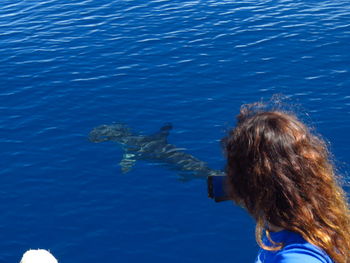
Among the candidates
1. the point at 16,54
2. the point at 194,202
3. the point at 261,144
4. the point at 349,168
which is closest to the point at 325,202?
the point at 261,144

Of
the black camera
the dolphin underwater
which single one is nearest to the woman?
the black camera

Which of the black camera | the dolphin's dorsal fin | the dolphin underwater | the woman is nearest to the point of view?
the woman

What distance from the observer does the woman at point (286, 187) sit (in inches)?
110

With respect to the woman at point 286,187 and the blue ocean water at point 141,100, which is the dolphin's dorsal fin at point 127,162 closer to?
the blue ocean water at point 141,100

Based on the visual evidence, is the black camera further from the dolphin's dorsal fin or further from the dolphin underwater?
the dolphin's dorsal fin

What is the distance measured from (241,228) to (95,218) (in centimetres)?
290

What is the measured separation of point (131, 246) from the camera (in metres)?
10.0

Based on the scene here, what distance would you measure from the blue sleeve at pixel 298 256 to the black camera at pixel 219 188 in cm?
48

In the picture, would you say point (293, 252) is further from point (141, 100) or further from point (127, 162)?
point (141, 100)

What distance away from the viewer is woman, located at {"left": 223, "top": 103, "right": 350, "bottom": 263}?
9.13 ft

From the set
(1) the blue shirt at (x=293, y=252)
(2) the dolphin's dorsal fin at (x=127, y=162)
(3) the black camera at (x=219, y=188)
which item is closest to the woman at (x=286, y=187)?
(1) the blue shirt at (x=293, y=252)

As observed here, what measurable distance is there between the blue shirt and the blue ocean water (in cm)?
701

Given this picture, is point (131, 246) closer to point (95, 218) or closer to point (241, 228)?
point (95, 218)

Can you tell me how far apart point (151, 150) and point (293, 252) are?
10335 millimetres
